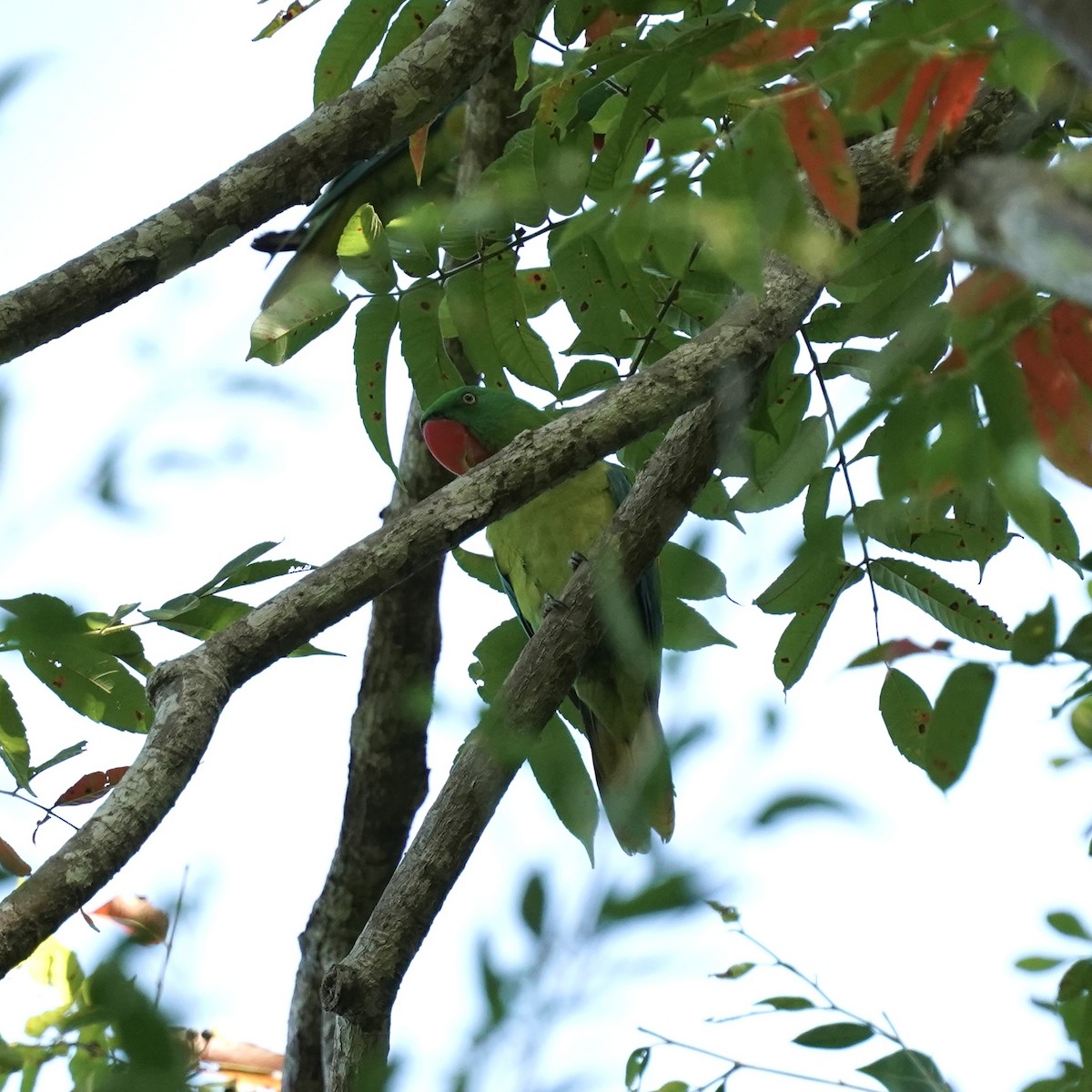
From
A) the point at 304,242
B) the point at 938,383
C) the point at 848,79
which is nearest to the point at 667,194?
the point at 848,79

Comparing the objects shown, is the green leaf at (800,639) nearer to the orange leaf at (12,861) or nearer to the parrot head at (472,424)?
the orange leaf at (12,861)

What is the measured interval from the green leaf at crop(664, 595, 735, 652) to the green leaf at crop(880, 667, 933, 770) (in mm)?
375

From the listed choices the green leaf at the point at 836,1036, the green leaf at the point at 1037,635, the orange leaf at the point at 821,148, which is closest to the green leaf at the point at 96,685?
the green leaf at the point at 836,1036

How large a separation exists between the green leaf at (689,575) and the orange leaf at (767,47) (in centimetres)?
56

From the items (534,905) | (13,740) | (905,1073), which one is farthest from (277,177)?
(905,1073)

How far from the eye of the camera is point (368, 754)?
12.3 ft

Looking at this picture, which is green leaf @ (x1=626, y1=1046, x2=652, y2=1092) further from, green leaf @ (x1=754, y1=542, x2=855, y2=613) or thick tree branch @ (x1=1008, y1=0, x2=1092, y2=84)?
thick tree branch @ (x1=1008, y1=0, x2=1092, y2=84)

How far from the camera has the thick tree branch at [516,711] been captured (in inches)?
78.8

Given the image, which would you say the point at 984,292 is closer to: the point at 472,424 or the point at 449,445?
the point at 449,445

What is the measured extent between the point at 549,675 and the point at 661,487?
1.33ft

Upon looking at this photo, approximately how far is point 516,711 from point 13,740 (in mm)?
834

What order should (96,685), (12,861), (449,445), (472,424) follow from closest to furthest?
(12,861) → (96,685) → (449,445) → (472,424)

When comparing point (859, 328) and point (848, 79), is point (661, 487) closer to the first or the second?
point (859, 328)

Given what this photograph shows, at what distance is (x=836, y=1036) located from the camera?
1.93 metres
